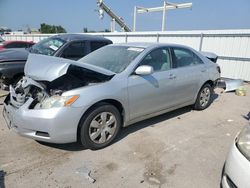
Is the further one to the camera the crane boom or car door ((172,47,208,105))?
the crane boom

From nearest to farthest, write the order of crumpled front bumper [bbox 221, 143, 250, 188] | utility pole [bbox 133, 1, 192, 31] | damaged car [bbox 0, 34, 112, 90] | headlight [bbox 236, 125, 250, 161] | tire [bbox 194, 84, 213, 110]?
crumpled front bumper [bbox 221, 143, 250, 188], headlight [bbox 236, 125, 250, 161], tire [bbox 194, 84, 213, 110], damaged car [bbox 0, 34, 112, 90], utility pole [bbox 133, 1, 192, 31]

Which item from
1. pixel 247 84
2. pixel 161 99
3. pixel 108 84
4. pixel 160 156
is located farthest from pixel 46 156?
pixel 247 84

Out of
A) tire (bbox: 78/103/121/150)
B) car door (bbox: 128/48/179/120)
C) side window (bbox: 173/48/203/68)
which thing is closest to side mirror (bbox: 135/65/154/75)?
car door (bbox: 128/48/179/120)

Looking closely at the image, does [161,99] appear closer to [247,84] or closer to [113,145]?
[113,145]

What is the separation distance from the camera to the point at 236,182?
6.56ft

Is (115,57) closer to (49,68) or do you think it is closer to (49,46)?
(49,68)

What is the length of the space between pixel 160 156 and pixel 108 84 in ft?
4.22

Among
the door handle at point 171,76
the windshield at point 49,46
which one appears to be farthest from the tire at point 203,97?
the windshield at point 49,46

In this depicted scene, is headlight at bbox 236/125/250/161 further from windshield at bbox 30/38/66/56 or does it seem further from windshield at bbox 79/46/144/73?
windshield at bbox 30/38/66/56

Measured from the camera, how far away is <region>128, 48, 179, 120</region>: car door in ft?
12.0

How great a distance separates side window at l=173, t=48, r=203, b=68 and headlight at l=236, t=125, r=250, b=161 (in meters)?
2.28

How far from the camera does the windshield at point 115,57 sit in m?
3.80

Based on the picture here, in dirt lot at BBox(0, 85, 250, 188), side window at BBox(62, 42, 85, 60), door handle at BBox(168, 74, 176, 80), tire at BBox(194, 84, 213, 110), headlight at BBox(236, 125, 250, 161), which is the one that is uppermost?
side window at BBox(62, 42, 85, 60)

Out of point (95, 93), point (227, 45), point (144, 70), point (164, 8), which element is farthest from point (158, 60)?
point (164, 8)
